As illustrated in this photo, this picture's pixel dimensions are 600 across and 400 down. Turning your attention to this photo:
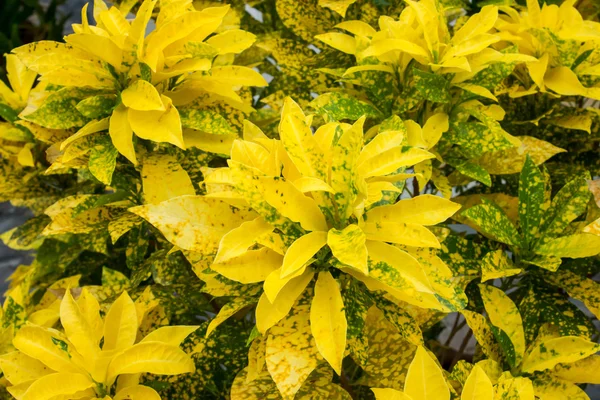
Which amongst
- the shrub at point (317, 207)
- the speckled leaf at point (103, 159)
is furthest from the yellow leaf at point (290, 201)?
the speckled leaf at point (103, 159)

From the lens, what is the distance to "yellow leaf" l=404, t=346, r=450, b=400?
2.07 feet

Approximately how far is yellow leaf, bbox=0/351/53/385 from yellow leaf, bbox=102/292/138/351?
0.26ft

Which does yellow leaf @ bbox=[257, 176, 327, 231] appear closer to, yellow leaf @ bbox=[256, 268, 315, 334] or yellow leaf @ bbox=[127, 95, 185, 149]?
yellow leaf @ bbox=[256, 268, 315, 334]

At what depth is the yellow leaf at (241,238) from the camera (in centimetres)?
59

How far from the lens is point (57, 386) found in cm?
68

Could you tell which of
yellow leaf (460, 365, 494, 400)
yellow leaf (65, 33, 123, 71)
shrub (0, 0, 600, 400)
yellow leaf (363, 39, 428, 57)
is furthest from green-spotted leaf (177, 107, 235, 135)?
yellow leaf (460, 365, 494, 400)

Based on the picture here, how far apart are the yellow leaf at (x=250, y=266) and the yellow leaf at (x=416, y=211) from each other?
113 millimetres

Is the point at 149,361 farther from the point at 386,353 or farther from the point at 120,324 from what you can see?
the point at 386,353

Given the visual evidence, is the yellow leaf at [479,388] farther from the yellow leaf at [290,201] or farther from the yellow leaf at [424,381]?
the yellow leaf at [290,201]

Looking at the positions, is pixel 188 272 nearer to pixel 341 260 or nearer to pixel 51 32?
pixel 341 260

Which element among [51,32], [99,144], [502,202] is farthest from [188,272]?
[51,32]

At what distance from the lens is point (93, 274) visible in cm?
138

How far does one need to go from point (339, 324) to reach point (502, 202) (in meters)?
0.45

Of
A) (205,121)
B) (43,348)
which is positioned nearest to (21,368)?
(43,348)
